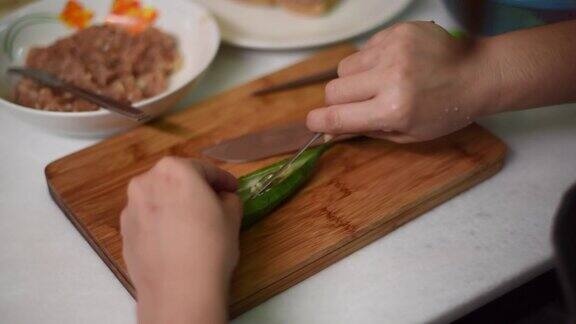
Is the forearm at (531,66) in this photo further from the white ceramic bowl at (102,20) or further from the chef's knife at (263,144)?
the white ceramic bowl at (102,20)

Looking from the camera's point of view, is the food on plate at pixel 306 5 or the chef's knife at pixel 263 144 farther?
the food on plate at pixel 306 5

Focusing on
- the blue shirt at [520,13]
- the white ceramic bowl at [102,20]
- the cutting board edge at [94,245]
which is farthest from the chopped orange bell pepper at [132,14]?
the blue shirt at [520,13]

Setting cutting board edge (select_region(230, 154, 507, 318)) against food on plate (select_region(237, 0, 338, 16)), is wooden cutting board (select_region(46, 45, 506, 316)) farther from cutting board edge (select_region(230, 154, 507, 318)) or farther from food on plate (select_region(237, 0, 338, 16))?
food on plate (select_region(237, 0, 338, 16))

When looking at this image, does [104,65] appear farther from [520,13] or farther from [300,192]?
[520,13]

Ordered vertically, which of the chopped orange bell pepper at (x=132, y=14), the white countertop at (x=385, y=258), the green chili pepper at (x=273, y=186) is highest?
the chopped orange bell pepper at (x=132, y=14)

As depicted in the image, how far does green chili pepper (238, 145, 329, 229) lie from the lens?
2.69 feet

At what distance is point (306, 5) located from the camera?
1.16m

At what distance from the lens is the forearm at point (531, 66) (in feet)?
2.83

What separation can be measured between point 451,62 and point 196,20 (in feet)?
1.34

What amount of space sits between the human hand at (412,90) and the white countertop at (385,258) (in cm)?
11

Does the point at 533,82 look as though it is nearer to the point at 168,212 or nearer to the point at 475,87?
the point at 475,87

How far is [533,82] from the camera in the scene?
87 cm

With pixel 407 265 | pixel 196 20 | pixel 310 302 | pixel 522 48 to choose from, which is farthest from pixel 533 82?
pixel 196 20

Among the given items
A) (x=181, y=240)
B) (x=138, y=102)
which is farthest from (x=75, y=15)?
(x=181, y=240)
